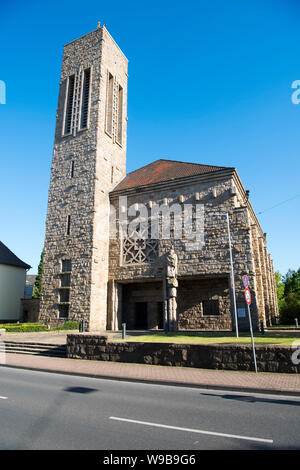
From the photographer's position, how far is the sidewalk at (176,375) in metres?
8.06

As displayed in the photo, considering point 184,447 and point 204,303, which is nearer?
point 184,447

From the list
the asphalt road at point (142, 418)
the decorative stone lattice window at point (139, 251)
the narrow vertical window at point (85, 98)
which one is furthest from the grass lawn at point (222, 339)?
the narrow vertical window at point (85, 98)

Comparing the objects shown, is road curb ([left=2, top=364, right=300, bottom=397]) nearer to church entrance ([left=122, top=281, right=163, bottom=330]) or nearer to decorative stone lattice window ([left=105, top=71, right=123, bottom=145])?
church entrance ([left=122, top=281, right=163, bottom=330])

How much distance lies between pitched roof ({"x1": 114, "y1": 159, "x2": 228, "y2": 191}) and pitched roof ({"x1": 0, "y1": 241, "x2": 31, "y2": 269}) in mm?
15558

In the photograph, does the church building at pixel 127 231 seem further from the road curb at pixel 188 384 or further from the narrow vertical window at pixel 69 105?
the road curb at pixel 188 384

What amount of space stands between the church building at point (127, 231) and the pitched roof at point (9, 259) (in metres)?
9.79

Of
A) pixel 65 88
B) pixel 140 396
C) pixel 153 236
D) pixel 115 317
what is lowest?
pixel 140 396

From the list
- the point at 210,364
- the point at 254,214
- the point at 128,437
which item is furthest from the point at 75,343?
the point at 254,214

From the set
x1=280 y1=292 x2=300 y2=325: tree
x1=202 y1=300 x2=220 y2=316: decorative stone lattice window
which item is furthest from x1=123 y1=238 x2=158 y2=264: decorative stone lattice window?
x1=280 y1=292 x2=300 y2=325: tree

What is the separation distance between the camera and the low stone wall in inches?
383

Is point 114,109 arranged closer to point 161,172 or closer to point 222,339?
point 161,172

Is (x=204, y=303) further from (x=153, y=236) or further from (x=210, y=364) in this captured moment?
(x=210, y=364)
